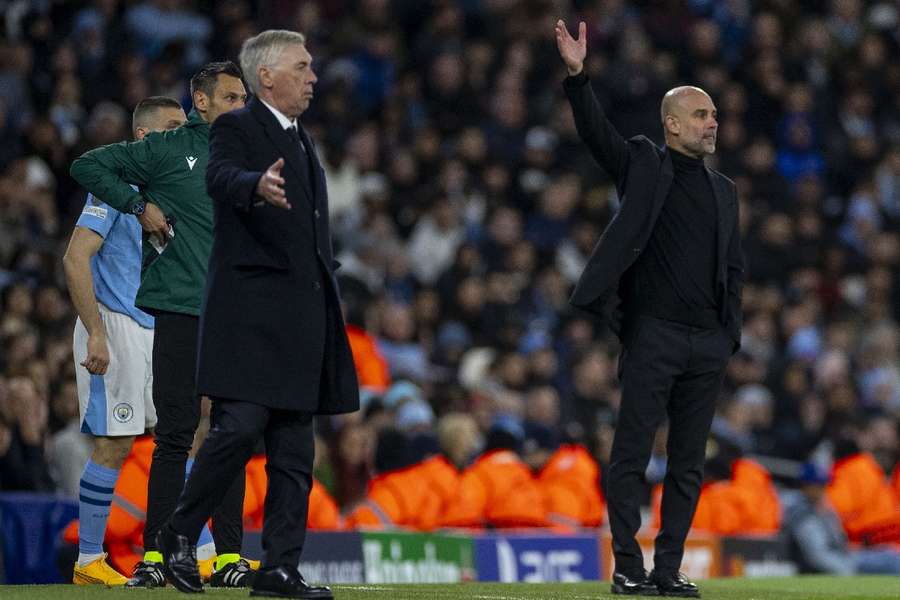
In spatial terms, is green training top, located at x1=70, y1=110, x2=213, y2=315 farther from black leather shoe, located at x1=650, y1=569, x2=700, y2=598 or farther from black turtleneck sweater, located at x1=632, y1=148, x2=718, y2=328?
black leather shoe, located at x1=650, y1=569, x2=700, y2=598

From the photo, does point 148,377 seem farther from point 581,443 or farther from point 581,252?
point 581,252

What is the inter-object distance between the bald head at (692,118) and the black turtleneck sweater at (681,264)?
205mm

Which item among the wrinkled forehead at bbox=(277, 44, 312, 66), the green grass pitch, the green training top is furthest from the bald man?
the green training top

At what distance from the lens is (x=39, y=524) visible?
1057 centimetres

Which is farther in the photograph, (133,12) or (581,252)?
(581,252)

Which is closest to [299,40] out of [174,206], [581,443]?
[174,206]

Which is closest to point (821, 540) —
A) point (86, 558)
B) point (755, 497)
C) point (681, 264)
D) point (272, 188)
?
point (755, 497)

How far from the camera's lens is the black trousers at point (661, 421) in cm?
783

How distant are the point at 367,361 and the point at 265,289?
7878mm

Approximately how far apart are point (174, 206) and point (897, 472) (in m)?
11.2

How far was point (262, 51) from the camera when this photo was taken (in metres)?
6.57

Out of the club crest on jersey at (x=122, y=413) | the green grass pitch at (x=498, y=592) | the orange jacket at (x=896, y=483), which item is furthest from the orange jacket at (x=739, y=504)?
the club crest on jersey at (x=122, y=413)

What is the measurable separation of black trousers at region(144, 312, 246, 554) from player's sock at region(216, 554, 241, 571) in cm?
29

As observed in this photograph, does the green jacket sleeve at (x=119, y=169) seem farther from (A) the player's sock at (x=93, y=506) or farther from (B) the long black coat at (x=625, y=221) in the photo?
(B) the long black coat at (x=625, y=221)
